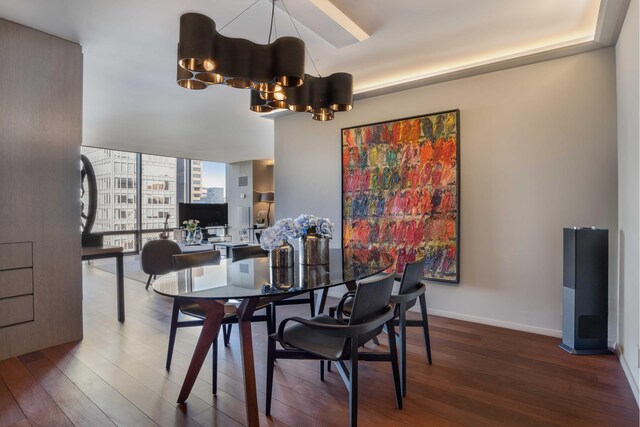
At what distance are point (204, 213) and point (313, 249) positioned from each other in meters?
5.45

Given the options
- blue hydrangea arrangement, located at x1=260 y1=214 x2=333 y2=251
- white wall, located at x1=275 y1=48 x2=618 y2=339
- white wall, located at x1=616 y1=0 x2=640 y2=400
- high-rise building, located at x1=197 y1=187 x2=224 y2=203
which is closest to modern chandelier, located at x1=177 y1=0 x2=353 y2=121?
blue hydrangea arrangement, located at x1=260 y1=214 x2=333 y2=251

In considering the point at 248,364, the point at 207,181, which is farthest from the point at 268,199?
the point at 248,364

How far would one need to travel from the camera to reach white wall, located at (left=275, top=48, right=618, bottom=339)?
9.34 ft

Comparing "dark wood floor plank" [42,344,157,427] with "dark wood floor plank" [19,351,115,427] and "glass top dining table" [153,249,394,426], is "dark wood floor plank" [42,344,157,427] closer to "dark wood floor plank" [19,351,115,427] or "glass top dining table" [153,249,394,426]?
"dark wood floor plank" [19,351,115,427]

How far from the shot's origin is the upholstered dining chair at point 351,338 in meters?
1.63

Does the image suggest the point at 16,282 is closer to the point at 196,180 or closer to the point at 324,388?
the point at 324,388

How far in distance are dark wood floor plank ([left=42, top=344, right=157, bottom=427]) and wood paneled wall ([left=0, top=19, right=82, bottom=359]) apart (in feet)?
1.02

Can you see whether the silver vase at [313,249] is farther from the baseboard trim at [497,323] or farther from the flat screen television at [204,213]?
the flat screen television at [204,213]

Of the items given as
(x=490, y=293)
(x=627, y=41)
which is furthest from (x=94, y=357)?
(x=627, y=41)

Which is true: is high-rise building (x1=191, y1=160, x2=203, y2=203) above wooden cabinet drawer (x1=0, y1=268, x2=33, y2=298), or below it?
above

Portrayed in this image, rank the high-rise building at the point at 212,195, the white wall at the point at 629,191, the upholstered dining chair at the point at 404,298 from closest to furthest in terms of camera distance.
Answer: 1. the white wall at the point at 629,191
2. the upholstered dining chair at the point at 404,298
3. the high-rise building at the point at 212,195

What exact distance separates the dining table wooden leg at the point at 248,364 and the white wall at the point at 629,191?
225 centimetres

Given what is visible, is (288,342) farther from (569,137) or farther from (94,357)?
(569,137)

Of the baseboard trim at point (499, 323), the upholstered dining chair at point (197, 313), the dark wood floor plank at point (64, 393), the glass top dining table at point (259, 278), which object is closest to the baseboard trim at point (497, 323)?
the baseboard trim at point (499, 323)
